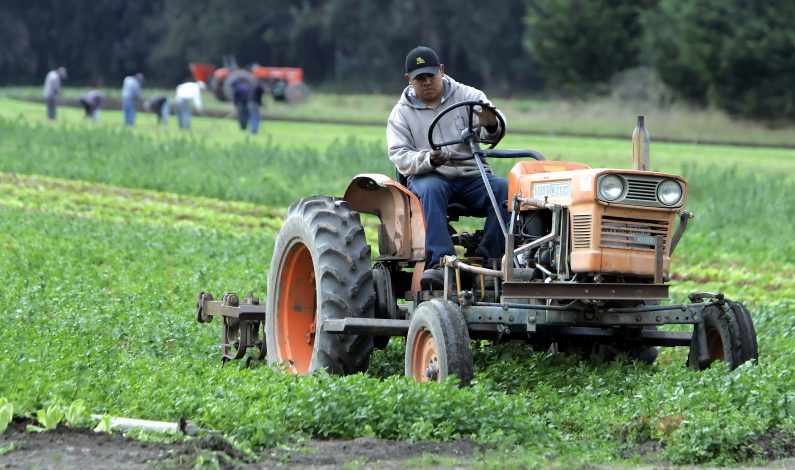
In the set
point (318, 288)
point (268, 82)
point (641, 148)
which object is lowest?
point (318, 288)

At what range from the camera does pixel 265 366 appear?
8641mm

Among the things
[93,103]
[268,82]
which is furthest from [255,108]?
[268,82]

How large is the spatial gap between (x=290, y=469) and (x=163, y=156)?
21.4 m

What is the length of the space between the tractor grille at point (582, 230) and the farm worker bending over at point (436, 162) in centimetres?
93

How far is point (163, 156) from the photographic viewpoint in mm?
26719

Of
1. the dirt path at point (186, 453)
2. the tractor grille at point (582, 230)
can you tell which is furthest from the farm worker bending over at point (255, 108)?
the dirt path at point (186, 453)

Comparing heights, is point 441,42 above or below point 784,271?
above

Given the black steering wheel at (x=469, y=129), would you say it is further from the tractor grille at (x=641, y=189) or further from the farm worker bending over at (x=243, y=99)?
the farm worker bending over at (x=243, y=99)

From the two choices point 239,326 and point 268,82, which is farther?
point 268,82

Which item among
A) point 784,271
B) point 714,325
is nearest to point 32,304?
point 714,325

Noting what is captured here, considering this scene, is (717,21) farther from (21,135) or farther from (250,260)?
(250,260)

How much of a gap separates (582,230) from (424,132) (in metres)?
1.68

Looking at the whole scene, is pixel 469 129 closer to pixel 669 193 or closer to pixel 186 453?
pixel 669 193

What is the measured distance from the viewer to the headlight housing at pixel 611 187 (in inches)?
303
